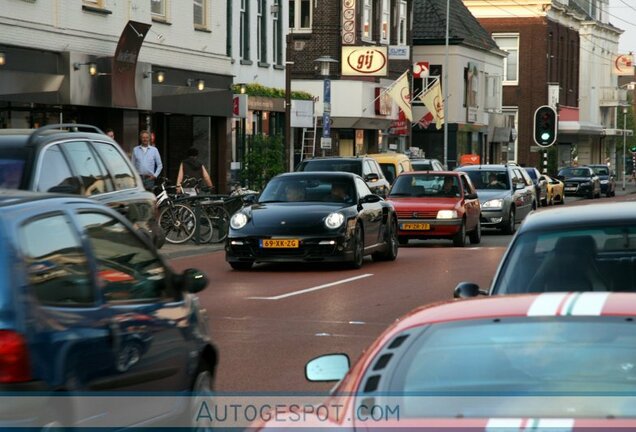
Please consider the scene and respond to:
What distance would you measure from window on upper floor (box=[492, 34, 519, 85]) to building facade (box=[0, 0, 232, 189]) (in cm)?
5597

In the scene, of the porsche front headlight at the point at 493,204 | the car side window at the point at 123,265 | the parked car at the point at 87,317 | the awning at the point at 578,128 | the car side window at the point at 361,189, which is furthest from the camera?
the awning at the point at 578,128

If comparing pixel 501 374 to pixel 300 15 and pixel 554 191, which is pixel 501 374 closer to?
pixel 300 15

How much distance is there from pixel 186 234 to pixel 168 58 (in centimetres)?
959

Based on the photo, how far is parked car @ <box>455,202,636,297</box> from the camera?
859cm

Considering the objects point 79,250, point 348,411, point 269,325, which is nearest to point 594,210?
point 79,250

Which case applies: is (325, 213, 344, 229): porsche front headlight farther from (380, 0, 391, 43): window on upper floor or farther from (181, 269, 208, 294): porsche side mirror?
(380, 0, 391, 43): window on upper floor

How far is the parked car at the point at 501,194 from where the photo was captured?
3559cm

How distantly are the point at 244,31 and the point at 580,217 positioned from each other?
3534 cm

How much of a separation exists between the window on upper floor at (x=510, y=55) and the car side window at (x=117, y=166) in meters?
81.3

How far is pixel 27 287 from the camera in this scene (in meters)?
6.20

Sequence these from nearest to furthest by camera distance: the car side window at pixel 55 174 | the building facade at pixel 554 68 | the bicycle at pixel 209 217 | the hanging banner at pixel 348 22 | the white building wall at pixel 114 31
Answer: the car side window at pixel 55 174, the bicycle at pixel 209 217, the white building wall at pixel 114 31, the hanging banner at pixel 348 22, the building facade at pixel 554 68

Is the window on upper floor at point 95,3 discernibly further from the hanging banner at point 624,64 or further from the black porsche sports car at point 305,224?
the hanging banner at point 624,64

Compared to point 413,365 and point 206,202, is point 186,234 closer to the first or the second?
point 206,202

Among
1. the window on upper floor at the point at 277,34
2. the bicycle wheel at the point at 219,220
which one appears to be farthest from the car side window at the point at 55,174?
the window on upper floor at the point at 277,34
